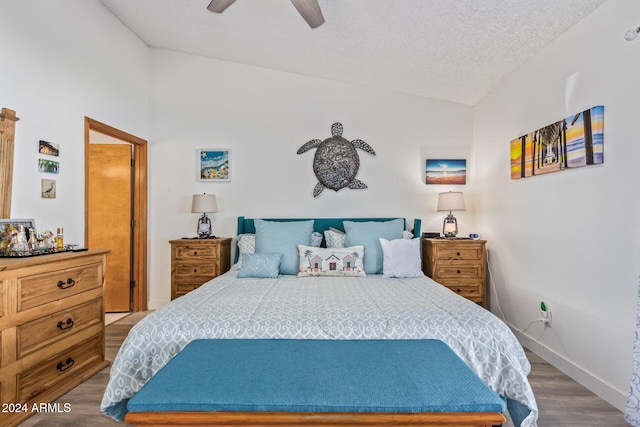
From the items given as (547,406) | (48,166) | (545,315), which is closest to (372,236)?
(545,315)

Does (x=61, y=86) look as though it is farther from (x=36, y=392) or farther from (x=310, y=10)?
(x=36, y=392)

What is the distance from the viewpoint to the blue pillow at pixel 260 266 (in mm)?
2963

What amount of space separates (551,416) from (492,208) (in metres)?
2.19

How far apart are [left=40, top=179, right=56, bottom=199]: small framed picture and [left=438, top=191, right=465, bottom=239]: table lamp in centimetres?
365

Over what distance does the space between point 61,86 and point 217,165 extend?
1629mm

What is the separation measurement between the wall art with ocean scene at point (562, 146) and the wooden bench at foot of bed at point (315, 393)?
1815 millimetres

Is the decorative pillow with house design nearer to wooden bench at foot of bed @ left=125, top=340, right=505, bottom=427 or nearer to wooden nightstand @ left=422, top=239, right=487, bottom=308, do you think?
wooden nightstand @ left=422, top=239, right=487, bottom=308

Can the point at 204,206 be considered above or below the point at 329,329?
above

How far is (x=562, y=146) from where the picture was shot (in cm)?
253

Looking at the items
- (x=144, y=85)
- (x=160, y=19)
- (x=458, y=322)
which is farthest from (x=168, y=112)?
(x=458, y=322)

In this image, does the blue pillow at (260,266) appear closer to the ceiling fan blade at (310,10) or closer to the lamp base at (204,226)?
the lamp base at (204,226)

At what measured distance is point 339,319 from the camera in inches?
72.5

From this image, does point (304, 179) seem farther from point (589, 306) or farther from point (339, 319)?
point (589, 306)

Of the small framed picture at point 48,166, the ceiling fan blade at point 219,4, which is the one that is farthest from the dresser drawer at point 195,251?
the ceiling fan blade at point 219,4
